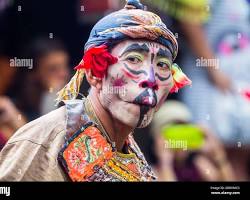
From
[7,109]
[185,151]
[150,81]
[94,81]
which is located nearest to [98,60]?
[94,81]

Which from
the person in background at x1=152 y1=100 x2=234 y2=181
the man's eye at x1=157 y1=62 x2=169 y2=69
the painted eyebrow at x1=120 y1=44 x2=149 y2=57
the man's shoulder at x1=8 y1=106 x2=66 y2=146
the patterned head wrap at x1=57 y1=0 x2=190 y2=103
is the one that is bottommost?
the person in background at x1=152 y1=100 x2=234 y2=181

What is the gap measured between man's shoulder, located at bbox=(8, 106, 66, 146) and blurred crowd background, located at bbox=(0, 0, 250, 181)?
113 millimetres

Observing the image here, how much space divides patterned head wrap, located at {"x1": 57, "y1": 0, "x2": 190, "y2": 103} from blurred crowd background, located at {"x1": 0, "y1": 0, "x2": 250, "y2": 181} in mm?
65

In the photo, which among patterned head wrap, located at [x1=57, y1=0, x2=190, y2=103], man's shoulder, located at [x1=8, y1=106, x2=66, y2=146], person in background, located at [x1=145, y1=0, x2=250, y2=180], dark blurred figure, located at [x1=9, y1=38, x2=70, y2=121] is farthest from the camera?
person in background, located at [x1=145, y1=0, x2=250, y2=180]

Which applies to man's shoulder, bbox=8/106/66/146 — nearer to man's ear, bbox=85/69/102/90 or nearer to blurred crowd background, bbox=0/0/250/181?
blurred crowd background, bbox=0/0/250/181

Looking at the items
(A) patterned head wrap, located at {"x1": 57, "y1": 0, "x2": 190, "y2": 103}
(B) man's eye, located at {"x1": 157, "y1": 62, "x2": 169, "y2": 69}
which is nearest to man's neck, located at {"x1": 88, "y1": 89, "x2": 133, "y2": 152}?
(A) patterned head wrap, located at {"x1": 57, "y1": 0, "x2": 190, "y2": 103}

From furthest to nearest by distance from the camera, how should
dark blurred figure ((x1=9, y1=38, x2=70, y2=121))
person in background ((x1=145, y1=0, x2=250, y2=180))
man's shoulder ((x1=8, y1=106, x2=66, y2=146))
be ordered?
person in background ((x1=145, y1=0, x2=250, y2=180)) → dark blurred figure ((x1=9, y1=38, x2=70, y2=121)) → man's shoulder ((x1=8, y1=106, x2=66, y2=146))

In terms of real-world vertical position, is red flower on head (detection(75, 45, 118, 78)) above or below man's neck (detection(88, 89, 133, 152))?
above

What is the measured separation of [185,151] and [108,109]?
1.89 ft

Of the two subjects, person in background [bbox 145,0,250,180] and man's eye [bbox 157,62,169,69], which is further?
person in background [bbox 145,0,250,180]

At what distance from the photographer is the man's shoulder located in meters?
4.89

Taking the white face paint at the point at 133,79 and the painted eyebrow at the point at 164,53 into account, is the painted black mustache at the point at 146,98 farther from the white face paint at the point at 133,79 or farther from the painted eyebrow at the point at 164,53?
the painted eyebrow at the point at 164,53

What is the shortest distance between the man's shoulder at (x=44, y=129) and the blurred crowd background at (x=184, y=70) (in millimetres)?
113
